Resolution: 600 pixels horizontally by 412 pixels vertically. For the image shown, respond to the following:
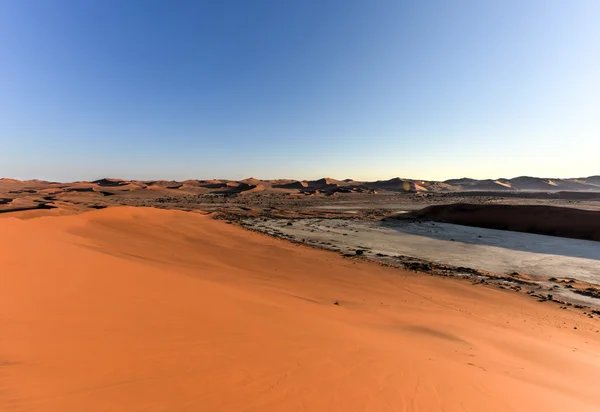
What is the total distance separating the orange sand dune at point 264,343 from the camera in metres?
3.50

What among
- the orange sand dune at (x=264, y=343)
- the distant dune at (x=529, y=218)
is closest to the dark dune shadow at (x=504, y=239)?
the distant dune at (x=529, y=218)

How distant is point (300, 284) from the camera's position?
9961mm

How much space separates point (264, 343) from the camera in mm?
5082

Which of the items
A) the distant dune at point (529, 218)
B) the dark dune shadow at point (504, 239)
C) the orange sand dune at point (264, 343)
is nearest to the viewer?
the orange sand dune at point (264, 343)

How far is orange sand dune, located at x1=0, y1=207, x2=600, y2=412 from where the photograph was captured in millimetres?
3498

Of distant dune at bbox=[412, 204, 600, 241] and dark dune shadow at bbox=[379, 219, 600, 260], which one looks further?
distant dune at bbox=[412, 204, 600, 241]

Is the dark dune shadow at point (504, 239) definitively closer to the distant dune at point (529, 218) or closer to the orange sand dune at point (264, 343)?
the distant dune at point (529, 218)

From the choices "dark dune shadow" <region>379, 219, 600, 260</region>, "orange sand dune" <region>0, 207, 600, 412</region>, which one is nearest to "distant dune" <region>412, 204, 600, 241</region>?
"dark dune shadow" <region>379, 219, 600, 260</region>

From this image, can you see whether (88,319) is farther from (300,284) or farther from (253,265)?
(253,265)

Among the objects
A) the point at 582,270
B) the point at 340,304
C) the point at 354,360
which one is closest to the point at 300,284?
the point at 340,304

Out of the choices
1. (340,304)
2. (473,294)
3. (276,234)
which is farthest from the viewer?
(276,234)

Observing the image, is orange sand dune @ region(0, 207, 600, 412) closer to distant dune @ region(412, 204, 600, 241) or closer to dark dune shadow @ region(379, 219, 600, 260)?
dark dune shadow @ region(379, 219, 600, 260)

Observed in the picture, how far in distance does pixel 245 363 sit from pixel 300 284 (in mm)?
5711

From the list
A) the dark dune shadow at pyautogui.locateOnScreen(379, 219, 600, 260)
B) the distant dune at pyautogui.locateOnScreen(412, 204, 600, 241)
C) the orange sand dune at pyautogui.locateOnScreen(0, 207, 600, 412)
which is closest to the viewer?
the orange sand dune at pyautogui.locateOnScreen(0, 207, 600, 412)
